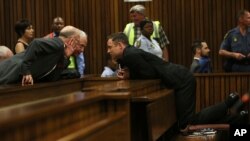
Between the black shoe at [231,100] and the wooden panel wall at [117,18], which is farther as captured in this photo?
the wooden panel wall at [117,18]

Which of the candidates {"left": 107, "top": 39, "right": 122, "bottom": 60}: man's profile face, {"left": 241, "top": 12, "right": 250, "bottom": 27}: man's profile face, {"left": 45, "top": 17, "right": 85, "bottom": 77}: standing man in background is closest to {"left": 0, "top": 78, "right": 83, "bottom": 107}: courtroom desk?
{"left": 107, "top": 39, "right": 122, "bottom": 60}: man's profile face

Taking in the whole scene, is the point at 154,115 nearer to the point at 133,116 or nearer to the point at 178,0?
the point at 133,116

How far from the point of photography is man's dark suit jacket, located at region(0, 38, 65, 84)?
4.13 metres

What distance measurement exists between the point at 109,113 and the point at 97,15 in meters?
5.62

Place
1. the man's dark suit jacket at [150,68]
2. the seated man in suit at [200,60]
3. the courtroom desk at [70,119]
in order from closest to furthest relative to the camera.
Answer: the courtroom desk at [70,119] → the man's dark suit jacket at [150,68] → the seated man in suit at [200,60]

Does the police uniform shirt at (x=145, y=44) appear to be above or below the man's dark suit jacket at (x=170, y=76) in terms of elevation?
above

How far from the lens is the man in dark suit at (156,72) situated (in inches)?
193

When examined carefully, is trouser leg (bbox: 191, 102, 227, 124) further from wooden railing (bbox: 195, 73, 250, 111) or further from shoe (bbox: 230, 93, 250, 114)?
wooden railing (bbox: 195, 73, 250, 111)

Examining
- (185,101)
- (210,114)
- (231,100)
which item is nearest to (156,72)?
(185,101)

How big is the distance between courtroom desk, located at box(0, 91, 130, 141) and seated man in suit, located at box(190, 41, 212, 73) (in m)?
4.09

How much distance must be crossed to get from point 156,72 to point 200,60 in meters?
2.49

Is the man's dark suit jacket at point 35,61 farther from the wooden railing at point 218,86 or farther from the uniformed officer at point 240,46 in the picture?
the uniformed officer at point 240,46

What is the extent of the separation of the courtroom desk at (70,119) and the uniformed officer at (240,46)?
3847 mm

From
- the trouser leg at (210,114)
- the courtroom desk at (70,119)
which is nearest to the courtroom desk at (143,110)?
the courtroom desk at (70,119)
